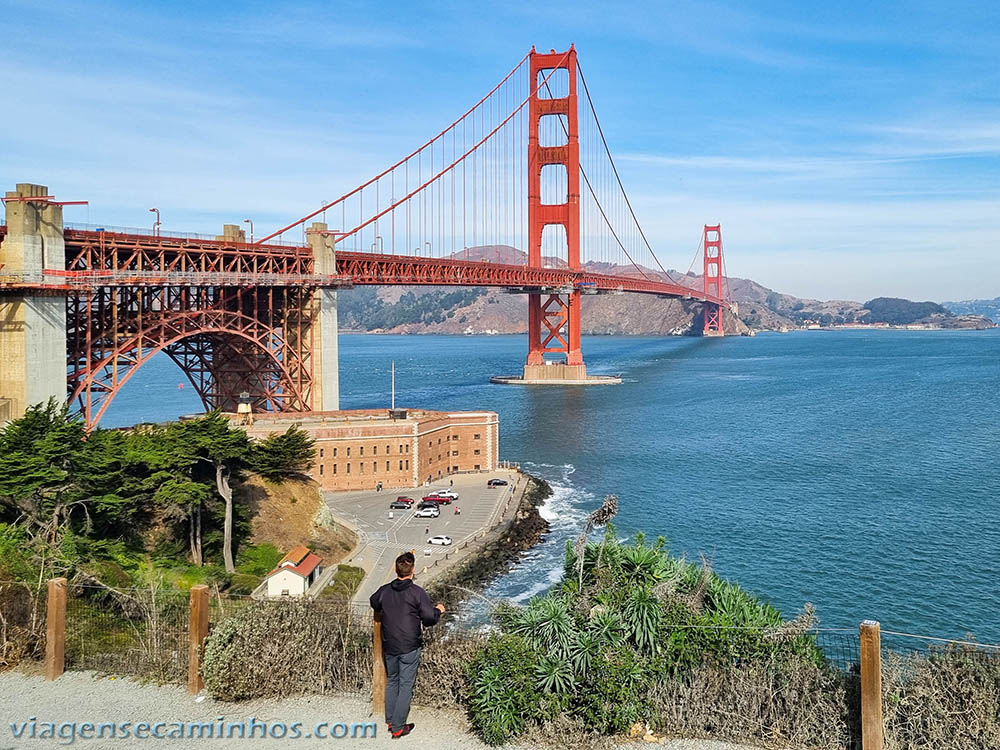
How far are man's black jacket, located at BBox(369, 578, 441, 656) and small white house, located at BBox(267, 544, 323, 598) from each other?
1607 centimetres

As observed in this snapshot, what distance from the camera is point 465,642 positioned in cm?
865

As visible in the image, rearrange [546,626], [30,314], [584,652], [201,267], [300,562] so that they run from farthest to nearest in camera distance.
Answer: [201,267] → [30,314] → [300,562] → [546,626] → [584,652]

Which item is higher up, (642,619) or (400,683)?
(642,619)

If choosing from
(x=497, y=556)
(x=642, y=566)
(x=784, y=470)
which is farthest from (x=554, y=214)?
(x=642, y=566)

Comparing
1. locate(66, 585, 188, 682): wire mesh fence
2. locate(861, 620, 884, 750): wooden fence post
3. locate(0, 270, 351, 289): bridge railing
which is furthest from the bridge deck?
locate(861, 620, 884, 750): wooden fence post

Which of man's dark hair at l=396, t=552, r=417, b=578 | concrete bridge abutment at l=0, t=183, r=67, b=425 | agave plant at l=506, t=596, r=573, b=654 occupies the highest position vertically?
concrete bridge abutment at l=0, t=183, r=67, b=425

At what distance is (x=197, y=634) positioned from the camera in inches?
329

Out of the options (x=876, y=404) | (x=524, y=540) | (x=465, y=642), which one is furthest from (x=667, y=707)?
(x=876, y=404)

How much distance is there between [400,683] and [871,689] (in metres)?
3.77

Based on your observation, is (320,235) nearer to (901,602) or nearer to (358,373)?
(901,602)

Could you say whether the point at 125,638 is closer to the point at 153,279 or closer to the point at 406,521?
the point at 406,521

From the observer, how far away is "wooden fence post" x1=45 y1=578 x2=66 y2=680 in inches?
340

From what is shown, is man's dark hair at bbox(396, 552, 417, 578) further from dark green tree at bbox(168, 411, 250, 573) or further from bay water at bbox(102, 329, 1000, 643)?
dark green tree at bbox(168, 411, 250, 573)

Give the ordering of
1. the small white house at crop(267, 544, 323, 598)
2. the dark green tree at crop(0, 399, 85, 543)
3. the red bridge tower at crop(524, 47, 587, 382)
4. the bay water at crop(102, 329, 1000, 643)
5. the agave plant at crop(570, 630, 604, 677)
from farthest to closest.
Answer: the red bridge tower at crop(524, 47, 587, 382)
the bay water at crop(102, 329, 1000, 643)
the small white house at crop(267, 544, 323, 598)
the dark green tree at crop(0, 399, 85, 543)
the agave plant at crop(570, 630, 604, 677)
